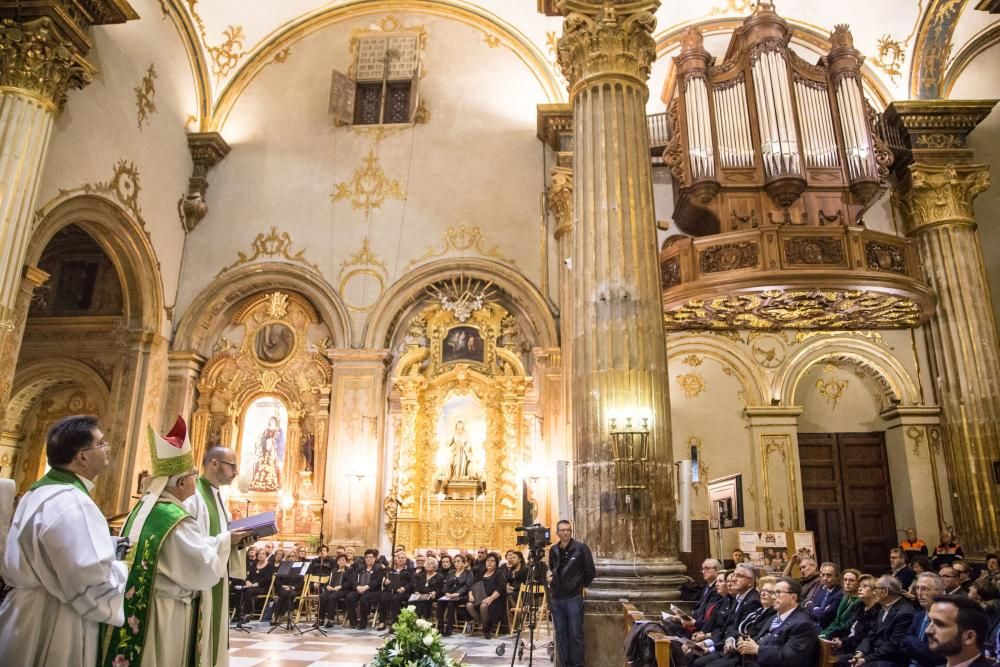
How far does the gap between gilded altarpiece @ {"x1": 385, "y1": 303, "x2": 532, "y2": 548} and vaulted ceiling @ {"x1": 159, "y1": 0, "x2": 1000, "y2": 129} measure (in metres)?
5.41

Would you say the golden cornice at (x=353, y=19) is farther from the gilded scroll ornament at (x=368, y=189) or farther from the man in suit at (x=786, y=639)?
the man in suit at (x=786, y=639)

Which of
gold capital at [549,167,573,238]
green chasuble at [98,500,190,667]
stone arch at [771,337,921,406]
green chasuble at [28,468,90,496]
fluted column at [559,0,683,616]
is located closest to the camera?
green chasuble at [28,468,90,496]

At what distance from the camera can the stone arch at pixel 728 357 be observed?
44.7ft

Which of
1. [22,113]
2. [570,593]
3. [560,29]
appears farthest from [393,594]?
[560,29]

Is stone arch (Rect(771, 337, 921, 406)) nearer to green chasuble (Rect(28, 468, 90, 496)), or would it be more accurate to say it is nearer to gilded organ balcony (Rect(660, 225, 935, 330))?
gilded organ balcony (Rect(660, 225, 935, 330))

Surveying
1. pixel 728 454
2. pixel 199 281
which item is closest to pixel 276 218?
pixel 199 281

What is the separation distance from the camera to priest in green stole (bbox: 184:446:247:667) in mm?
3670

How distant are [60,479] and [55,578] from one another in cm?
40

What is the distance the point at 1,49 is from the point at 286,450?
26.3ft

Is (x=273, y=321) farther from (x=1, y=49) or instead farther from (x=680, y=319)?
(x=680, y=319)

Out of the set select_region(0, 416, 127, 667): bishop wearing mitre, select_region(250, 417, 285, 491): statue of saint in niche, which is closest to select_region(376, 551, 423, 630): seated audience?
select_region(250, 417, 285, 491): statue of saint in niche

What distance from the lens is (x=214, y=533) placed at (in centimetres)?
391

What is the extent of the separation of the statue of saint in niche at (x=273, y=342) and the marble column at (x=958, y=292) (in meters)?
12.3

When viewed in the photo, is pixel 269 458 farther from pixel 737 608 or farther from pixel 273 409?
pixel 737 608
